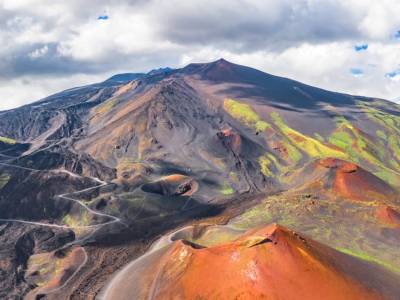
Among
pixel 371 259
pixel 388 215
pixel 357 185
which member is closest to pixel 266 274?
pixel 371 259

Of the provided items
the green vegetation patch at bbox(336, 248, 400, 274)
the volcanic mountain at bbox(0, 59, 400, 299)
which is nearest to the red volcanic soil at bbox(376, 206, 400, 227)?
the volcanic mountain at bbox(0, 59, 400, 299)

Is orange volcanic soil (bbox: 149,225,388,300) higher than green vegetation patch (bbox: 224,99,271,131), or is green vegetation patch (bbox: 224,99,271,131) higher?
green vegetation patch (bbox: 224,99,271,131)

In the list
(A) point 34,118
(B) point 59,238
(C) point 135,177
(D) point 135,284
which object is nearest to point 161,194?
(C) point 135,177

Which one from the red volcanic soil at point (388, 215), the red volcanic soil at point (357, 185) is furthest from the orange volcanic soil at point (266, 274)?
the red volcanic soil at point (357, 185)

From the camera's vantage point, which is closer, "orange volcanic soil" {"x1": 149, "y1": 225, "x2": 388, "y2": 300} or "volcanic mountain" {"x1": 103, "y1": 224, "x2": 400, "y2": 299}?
"orange volcanic soil" {"x1": 149, "y1": 225, "x2": 388, "y2": 300}

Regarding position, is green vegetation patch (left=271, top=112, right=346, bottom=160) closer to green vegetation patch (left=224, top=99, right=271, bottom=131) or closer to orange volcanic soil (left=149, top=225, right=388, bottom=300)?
green vegetation patch (left=224, top=99, right=271, bottom=131)

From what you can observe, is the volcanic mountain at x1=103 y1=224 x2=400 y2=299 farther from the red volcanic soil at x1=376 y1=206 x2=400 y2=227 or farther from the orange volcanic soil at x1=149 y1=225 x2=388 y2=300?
the red volcanic soil at x1=376 y1=206 x2=400 y2=227

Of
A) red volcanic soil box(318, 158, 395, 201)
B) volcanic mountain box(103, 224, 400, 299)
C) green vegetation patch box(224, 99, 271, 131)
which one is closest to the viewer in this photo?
volcanic mountain box(103, 224, 400, 299)

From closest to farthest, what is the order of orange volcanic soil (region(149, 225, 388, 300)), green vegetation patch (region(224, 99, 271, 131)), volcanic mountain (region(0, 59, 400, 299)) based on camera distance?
orange volcanic soil (region(149, 225, 388, 300)) → volcanic mountain (region(0, 59, 400, 299)) → green vegetation patch (region(224, 99, 271, 131))

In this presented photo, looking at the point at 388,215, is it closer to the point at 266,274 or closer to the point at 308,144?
the point at 266,274

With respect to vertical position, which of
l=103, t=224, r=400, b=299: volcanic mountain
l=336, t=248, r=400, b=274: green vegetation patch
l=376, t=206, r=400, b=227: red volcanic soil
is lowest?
l=336, t=248, r=400, b=274: green vegetation patch
